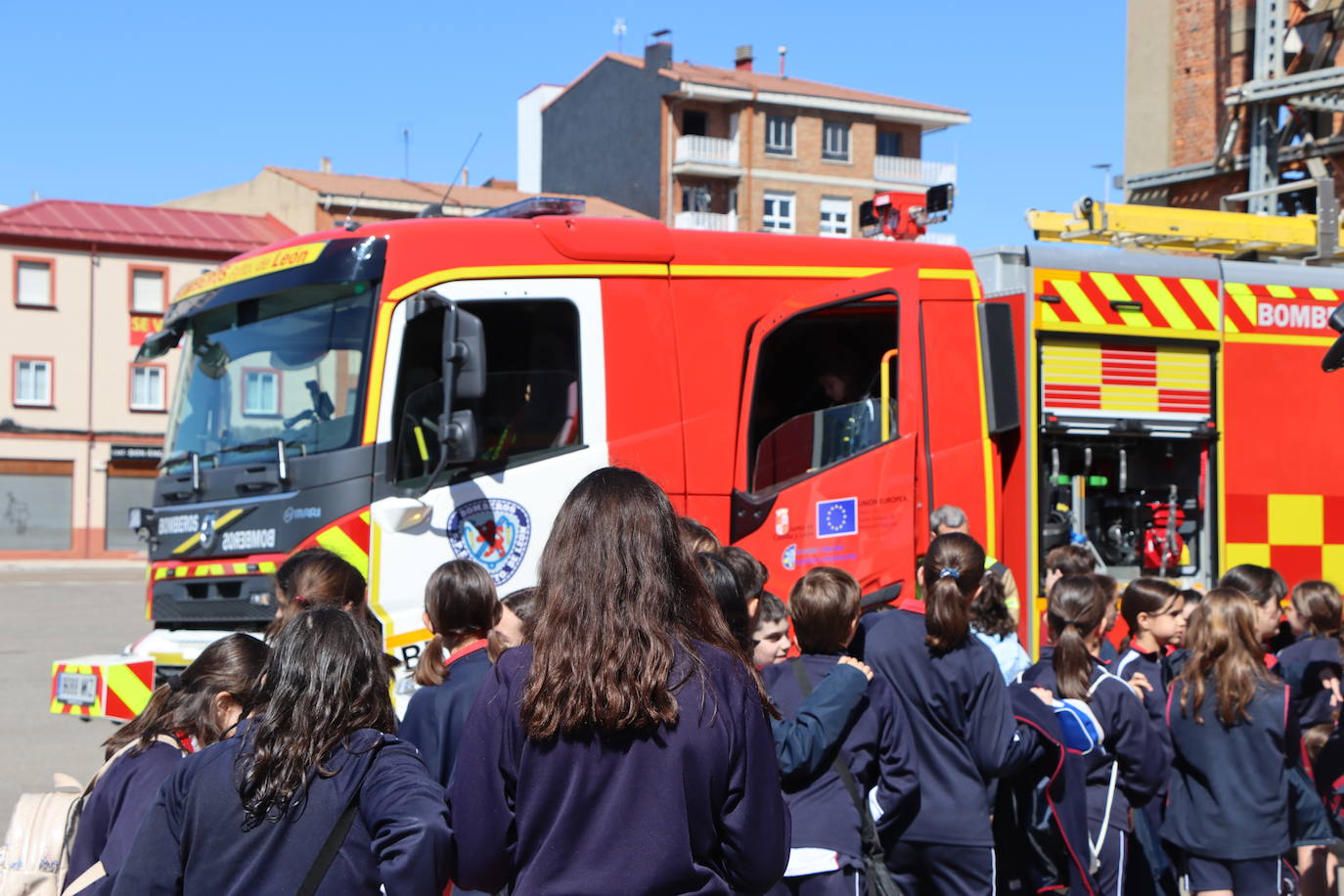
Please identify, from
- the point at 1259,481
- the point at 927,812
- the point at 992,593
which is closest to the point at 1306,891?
the point at 992,593

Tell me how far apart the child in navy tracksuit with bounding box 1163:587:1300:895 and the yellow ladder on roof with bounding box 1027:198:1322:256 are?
185 inches

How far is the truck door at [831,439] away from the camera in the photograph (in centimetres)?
736

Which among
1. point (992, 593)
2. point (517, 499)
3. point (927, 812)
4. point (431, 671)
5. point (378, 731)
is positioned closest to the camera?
point (378, 731)

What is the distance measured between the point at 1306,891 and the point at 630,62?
54.2m

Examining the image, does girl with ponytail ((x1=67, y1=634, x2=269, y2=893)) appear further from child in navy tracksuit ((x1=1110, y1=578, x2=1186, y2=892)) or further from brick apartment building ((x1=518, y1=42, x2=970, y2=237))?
brick apartment building ((x1=518, y1=42, x2=970, y2=237))

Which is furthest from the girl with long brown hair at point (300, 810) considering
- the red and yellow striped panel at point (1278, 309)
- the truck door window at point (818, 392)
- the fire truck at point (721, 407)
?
the red and yellow striped panel at point (1278, 309)

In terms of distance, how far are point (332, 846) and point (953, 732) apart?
2.44 meters

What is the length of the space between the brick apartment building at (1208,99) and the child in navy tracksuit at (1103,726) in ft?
44.2

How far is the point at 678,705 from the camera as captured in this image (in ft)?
8.96

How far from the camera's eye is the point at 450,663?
4.27 metres

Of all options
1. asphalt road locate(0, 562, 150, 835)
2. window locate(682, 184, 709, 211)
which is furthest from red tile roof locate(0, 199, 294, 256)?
window locate(682, 184, 709, 211)

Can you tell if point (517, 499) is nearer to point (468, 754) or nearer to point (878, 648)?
point (878, 648)

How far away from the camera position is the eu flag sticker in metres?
7.39

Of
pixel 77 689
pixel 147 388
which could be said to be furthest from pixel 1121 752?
pixel 147 388
